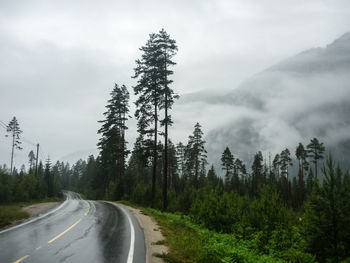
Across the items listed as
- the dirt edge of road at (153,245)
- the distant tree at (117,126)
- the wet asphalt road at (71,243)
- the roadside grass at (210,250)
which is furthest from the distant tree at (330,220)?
the distant tree at (117,126)

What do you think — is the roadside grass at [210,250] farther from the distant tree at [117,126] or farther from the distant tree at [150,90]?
the distant tree at [117,126]

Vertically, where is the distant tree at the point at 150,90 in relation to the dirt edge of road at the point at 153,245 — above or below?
above

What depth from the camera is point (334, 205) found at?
24.1 ft

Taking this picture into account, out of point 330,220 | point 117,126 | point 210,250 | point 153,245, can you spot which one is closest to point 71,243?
point 153,245

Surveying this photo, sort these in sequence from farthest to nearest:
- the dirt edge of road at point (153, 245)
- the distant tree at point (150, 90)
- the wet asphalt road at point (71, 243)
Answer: the distant tree at point (150, 90) → the dirt edge of road at point (153, 245) → the wet asphalt road at point (71, 243)

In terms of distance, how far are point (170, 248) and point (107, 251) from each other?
8.07ft

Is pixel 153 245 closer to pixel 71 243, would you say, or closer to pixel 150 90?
pixel 71 243

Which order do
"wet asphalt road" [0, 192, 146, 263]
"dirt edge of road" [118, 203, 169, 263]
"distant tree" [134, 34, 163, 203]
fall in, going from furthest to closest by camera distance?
"distant tree" [134, 34, 163, 203]
"dirt edge of road" [118, 203, 169, 263]
"wet asphalt road" [0, 192, 146, 263]

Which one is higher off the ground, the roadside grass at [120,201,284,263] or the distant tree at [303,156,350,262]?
the distant tree at [303,156,350,262]

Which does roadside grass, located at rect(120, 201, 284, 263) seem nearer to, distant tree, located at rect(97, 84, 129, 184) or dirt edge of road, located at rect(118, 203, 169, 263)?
dirt edge of road, located at rect(118, 203, 169, 263)

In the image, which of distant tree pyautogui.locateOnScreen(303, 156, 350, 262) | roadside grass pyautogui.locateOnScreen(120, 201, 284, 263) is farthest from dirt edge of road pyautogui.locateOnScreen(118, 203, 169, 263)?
distant tree pyautogui.locateOnScreen(303, 156, 350, 262)

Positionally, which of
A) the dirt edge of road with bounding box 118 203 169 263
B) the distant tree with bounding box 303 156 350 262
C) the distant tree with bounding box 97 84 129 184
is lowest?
the dirt edge of road with bounding box 118 203 169 263

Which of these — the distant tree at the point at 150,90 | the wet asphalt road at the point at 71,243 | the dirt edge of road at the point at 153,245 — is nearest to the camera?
the wet asphalt road at the point at 71,243

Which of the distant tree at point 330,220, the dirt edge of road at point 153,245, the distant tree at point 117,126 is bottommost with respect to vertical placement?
the dirt edge of road at point 153,245
